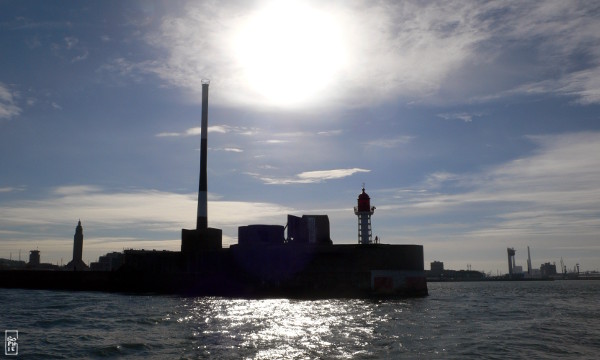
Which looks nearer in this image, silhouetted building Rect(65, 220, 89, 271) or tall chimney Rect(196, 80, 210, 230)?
tall chimney Rect(196, 80, 210, 230)

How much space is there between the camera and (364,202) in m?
65.2

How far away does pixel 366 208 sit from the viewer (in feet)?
214

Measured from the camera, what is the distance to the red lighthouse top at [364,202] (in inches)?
2569

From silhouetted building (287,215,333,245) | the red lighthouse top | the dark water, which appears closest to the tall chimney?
silhouetted building (287,215,333,245)

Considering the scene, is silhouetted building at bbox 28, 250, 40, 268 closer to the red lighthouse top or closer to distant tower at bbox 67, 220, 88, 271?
distant tower at bbox 67, 220, 88, 271

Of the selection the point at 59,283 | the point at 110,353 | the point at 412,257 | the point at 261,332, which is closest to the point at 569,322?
the point at 261,332

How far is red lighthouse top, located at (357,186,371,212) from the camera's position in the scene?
6525 centimetres

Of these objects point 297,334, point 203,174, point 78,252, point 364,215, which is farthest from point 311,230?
point 78,252

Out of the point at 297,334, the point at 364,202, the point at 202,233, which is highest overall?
the point at 364,202

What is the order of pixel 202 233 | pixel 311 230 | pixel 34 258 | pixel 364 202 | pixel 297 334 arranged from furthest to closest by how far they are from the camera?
1. pixel 34 258
2. pixel 202 233
3. pixel 364 202
4. pixel 311 230
5. pixel 297 334

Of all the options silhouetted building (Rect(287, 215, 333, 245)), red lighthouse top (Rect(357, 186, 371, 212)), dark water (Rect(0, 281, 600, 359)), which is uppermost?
red lighthouse top (Rect(357, 186, 371, 212))

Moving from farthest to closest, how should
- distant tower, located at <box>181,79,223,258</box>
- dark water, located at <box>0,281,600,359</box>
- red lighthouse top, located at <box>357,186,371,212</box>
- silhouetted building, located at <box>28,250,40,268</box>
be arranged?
1. silhouetted building, located at <box>28,250,40,268</box>
2. distant tower, located at <box>181,79,223,258</box>
3. red lighthouse top, located at <box>357,186,371,212</box>
4. dark water, located at <box>0,281,600,359</box>

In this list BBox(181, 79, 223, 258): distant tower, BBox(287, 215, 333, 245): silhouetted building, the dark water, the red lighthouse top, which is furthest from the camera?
BBox(181, 79, 223, 258): distant tower

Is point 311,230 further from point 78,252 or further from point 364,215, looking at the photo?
point 78,252
